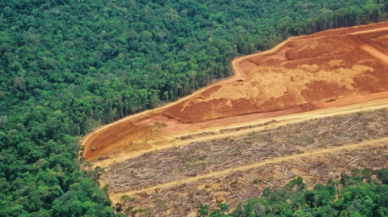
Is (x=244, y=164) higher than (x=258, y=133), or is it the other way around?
(x=258, y=133)

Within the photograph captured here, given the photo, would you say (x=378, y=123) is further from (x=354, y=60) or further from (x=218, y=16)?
(x=218, y=16)

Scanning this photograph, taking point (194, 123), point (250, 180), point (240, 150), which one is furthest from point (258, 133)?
point (250, 180)

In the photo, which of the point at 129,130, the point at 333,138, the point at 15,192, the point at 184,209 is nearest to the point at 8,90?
the point at 129,130

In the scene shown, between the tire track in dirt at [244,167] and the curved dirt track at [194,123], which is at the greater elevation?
the curved dirt track at [194,123]

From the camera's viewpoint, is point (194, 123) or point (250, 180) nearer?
point (250, 180)

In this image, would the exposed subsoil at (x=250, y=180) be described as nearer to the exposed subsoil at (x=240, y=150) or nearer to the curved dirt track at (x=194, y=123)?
the exposed subsoil at (x=240, y=150)

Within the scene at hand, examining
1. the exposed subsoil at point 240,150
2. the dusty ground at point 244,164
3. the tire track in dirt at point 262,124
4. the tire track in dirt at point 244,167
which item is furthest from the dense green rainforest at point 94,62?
the tire track in dirt at point 262,124

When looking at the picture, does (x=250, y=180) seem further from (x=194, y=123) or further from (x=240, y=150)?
(x=194, y=123)

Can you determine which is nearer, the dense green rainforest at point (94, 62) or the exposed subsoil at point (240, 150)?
the dense green rainforest at point (94, 62)

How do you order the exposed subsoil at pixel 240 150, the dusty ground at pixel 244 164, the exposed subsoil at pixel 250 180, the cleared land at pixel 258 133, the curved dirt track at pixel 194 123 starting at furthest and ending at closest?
1. the curved dirt track at pixel 194 123
2. the exposed subsoil at pixel 240 150
3. the cleared land at pixel 258 133
4. the dusty ground at pixel 244 164
5. the exposed subsoil at pixel 250 180
